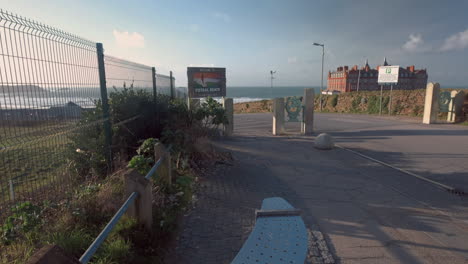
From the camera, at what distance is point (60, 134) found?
3.39 m

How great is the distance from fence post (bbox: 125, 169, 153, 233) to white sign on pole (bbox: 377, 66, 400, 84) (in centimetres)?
2193

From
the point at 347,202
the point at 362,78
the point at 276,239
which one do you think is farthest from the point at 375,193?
the point at 362,78

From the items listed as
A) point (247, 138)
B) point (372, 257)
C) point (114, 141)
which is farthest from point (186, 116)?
point (372, 257)

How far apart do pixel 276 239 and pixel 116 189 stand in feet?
8.25

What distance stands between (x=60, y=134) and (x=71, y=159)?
4.37ft

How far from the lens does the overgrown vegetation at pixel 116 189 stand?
2666 mm

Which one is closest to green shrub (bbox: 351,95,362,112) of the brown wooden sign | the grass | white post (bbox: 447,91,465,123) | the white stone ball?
white post (bbox: 447,91,465,123)

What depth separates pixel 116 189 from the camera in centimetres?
387

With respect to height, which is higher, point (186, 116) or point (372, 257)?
point (186, 116)

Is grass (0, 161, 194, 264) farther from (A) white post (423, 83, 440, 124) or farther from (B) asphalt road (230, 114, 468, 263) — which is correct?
(A) white post (423, 83, 440, 124)

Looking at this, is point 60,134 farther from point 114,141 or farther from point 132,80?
point 132,80

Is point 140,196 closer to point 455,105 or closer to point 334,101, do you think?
point 455,105

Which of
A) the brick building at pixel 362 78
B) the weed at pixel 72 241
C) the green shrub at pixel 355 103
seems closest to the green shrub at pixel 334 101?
the green shrub at pixel 355 103

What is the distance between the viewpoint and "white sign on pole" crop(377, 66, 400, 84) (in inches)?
798
